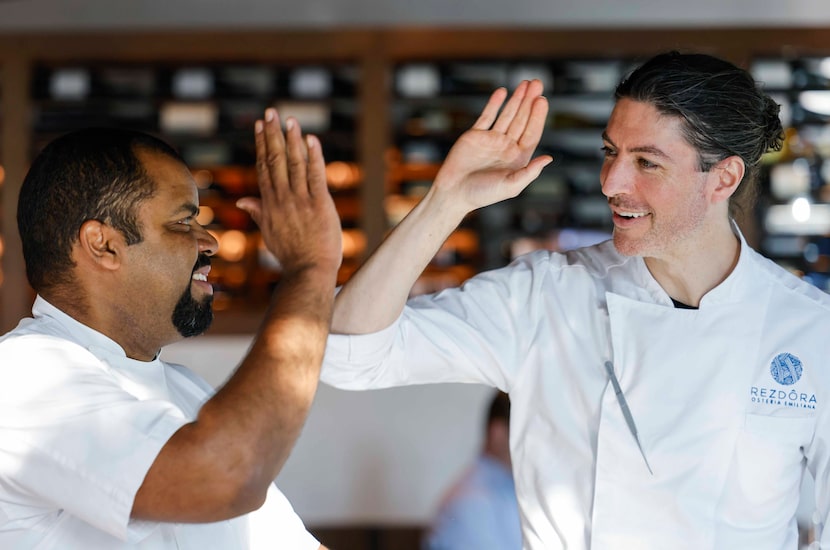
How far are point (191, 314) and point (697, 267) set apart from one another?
2.83 feet

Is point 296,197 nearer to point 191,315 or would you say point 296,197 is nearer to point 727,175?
point 191,315

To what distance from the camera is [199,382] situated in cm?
171

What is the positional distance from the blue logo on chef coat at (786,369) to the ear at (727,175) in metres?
0.30

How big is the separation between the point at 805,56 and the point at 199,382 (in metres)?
3.66

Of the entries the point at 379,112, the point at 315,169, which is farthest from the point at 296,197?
the point at 379,112

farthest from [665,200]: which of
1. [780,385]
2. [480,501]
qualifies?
[480,501]

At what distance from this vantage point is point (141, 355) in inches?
59.3

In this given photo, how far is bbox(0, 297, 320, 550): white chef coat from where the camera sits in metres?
1.18

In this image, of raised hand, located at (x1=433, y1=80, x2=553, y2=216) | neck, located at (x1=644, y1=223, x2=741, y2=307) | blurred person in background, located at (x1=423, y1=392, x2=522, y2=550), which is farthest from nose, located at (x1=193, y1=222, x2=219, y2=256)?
blurred person in background, located at (x1=423, y1=392, x2=522, y2=550)

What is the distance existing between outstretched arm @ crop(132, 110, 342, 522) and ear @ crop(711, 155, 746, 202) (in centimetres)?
78

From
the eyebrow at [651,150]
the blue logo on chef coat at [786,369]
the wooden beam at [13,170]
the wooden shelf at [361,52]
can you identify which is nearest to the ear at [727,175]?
the eyebrow at [651,150]

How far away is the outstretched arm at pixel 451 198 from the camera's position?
1599 millimetres

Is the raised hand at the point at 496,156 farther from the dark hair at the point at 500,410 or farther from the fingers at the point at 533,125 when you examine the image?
the dark hair at the point at 500,410

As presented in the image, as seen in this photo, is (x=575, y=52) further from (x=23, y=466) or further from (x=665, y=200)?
(x=23, y=466)
